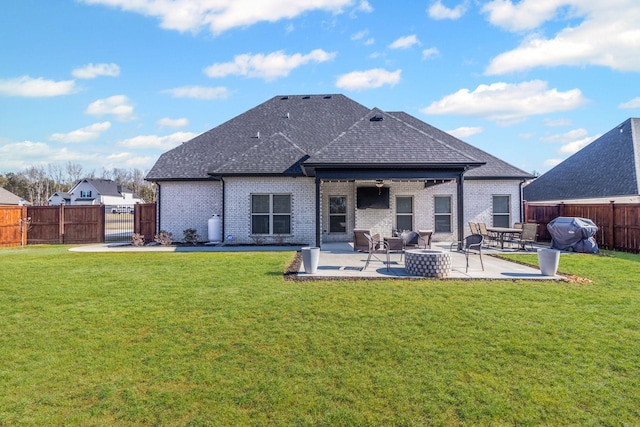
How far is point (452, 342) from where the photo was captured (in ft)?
14.8

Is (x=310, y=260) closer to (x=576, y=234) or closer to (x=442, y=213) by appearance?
(x=442, y=213)

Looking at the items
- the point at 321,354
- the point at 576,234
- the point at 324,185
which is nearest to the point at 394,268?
the point at 321,354

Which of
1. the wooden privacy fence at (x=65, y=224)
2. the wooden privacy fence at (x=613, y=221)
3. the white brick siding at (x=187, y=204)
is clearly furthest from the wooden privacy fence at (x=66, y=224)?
the wooden privacy fence at (x=613, y=221)

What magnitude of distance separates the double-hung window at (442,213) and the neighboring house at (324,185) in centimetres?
5

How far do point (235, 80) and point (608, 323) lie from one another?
17.1m

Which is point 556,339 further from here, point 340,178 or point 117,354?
point 340,178

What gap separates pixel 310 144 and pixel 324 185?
2916 millimetres

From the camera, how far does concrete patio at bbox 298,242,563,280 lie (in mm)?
8250

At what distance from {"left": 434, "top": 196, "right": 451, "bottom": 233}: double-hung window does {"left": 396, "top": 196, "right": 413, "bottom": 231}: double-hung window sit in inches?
52.6

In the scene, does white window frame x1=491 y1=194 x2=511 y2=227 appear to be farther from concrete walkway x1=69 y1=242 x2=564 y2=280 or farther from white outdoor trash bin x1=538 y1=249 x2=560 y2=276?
white outdoor trash bin x1=538 y1=249 x2=560 y2=276

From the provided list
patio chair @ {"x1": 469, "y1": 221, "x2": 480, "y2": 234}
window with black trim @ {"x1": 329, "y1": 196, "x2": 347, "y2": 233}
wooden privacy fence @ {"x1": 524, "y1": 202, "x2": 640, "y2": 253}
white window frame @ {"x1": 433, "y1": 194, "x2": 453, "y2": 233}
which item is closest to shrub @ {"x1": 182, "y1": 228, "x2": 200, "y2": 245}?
window with black trim @ {"x1": 329, "y1": 196, "x2": 347, "y2": 233}

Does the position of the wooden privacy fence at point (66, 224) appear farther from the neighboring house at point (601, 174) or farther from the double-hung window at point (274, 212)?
the neighboring house at point (601, 174)

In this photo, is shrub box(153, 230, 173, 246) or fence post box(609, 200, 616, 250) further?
shrub box(153, 230, 173, 246)

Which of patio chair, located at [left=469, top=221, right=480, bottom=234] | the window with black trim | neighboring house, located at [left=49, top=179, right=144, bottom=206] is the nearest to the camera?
patio chair, located at [left=469, top=221, right=480, bottom=234]
